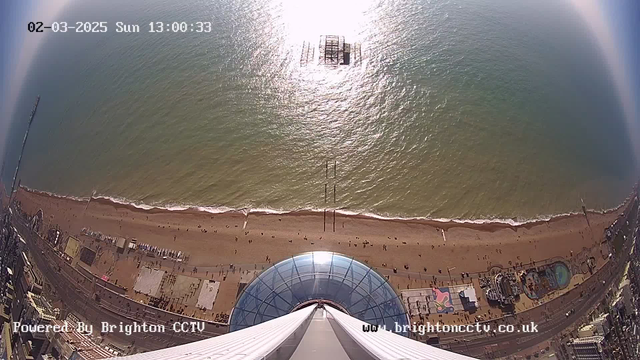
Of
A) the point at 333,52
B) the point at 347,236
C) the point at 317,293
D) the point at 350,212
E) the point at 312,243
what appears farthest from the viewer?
the point at 333,52

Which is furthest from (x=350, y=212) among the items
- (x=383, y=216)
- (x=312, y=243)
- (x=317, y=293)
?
(x=317, y=293)

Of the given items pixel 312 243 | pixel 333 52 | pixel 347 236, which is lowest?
pixel 312 243

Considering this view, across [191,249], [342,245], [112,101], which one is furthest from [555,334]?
[112,101]

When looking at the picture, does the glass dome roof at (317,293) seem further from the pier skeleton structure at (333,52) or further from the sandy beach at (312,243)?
the pier skeleton structure at (333,52)

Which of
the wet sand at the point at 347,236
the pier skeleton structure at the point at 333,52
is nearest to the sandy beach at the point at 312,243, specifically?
the wet sand at the point at 347,236

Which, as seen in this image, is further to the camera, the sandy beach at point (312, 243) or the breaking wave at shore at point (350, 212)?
the breaking wave at shore at point (350, 212)

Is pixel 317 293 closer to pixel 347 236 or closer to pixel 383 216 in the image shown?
pixel 347 236

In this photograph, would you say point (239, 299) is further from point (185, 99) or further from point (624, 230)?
point (624, 230)

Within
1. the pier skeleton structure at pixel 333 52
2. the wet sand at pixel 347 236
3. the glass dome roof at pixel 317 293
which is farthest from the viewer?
the pier skeleton structure at pixel 333 52

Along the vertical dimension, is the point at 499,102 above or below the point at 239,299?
above
